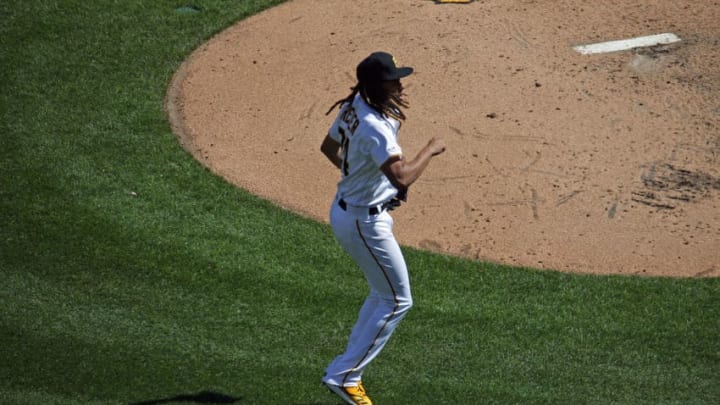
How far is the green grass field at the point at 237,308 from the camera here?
7.38 meters

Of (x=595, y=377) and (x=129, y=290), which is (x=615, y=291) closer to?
(x=595, y=377)

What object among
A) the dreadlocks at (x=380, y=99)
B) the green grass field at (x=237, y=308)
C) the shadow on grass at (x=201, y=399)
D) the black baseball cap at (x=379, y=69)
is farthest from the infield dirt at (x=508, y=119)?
the black baseball cap at (x=379, y=69)

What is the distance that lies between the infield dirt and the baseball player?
252cm

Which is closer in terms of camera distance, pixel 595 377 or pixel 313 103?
pixel 595 377

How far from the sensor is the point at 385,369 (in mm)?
7605

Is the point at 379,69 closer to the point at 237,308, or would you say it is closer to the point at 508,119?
the point at 237,308

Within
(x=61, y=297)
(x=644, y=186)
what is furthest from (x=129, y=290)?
(x=644, y=186)

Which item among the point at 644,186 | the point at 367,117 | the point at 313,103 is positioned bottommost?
the point at 644,186

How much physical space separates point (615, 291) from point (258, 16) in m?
6.49

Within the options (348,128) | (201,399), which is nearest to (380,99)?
(348,128)

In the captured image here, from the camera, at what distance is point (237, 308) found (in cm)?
822

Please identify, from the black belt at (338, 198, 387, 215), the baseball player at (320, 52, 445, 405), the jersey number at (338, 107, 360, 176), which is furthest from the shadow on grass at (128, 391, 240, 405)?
the jersey number at (338, 107, 360, 176)

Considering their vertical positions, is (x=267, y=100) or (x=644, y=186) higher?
(x=267, y=100)

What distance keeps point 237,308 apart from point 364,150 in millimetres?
2223
